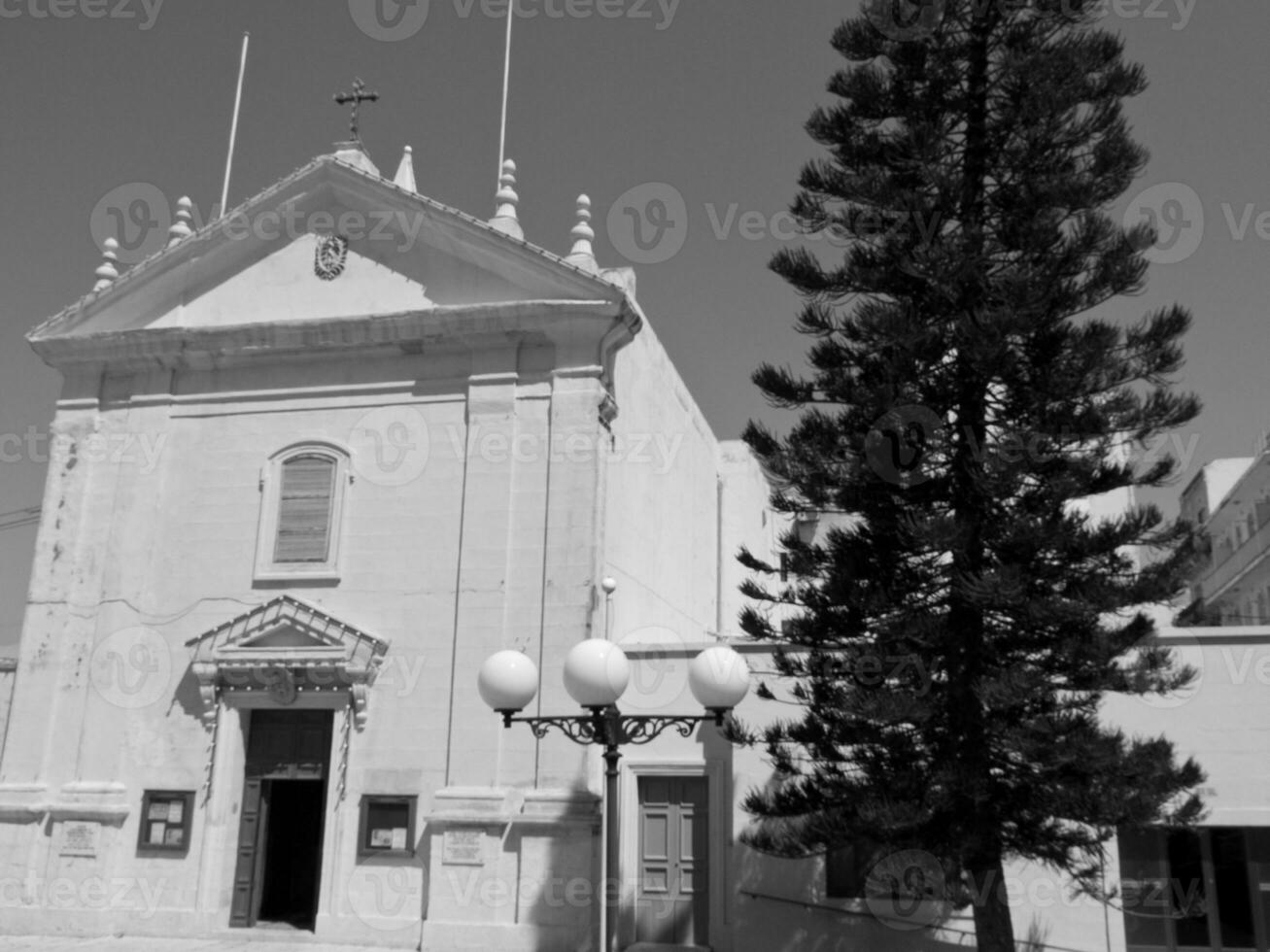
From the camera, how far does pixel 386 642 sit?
14.7 metres

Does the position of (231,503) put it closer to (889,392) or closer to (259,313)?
(259,313)

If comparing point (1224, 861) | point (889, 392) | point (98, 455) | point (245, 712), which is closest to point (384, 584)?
point (245, 712)

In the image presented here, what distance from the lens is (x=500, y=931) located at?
13.4 metres

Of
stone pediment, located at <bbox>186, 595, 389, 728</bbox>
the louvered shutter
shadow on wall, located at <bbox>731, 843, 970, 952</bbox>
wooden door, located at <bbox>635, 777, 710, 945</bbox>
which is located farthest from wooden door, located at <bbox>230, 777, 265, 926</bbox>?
shadow on wall, located at <bbox>731, 843, 970, 952</bbox>

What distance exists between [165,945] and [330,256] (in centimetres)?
888

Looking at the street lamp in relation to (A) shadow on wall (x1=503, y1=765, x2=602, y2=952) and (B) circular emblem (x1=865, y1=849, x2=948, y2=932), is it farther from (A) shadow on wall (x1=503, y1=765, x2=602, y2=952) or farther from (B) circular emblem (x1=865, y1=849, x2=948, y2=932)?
(A) shadow on wall (x1=503, y1=765, x2=602, y2=952)

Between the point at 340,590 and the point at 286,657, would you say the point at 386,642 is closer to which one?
the point at 340,590

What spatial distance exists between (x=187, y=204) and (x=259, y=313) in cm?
280

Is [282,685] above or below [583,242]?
below

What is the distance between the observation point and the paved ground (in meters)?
13.8

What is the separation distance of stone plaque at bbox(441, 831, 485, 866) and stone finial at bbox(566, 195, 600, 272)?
23.2 feet

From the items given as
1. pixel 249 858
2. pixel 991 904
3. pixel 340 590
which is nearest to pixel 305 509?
pixel 340 590

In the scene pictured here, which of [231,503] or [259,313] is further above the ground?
[259,313]

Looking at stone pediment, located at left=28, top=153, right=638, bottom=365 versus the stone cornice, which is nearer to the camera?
the stone cornice
